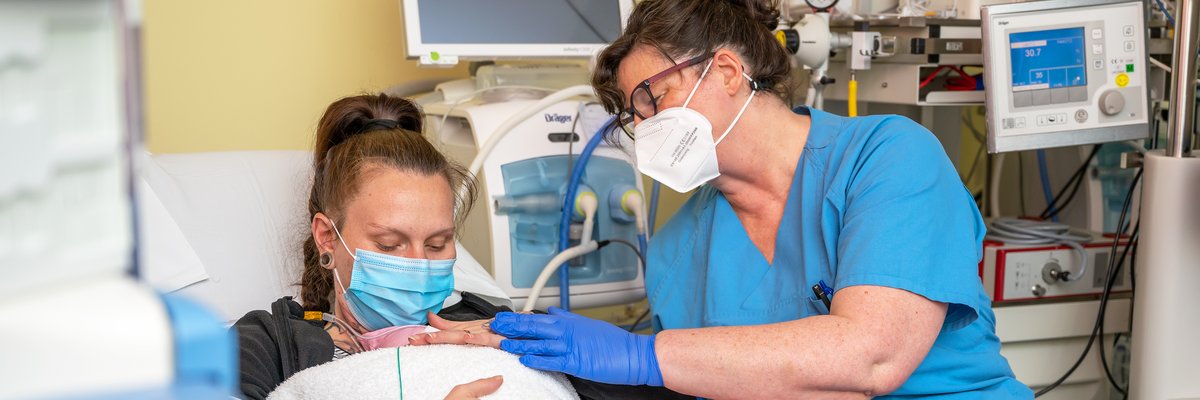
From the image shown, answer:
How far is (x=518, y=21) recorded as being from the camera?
227 cm

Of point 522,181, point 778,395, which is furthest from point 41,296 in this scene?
point 522,181

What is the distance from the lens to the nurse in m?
1.30

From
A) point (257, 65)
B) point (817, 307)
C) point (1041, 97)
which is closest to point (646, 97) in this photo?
point (817, 307)

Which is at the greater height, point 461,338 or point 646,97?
point 646,97

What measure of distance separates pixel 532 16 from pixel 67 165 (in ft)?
6.10

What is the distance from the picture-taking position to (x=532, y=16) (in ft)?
7.49

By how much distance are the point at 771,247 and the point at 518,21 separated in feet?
3.15

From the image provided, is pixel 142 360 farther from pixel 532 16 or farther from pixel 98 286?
pixel 532 16

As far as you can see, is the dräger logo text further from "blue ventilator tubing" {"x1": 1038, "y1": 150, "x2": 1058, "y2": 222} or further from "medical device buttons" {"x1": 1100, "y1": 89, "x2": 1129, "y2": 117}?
"blue ventilator tubing" {"x1": 1038, "y1": 150, "x2": 1058, "y2": 222}

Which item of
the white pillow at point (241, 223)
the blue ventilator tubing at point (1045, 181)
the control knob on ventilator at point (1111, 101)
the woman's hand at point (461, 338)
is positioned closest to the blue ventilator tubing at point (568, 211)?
the white pillow at point (241, 223)

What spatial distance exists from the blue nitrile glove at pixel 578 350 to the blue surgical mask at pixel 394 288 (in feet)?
0.44

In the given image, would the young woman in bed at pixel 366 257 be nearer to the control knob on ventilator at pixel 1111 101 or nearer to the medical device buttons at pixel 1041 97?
the medical device buttons at pixel 1041 97

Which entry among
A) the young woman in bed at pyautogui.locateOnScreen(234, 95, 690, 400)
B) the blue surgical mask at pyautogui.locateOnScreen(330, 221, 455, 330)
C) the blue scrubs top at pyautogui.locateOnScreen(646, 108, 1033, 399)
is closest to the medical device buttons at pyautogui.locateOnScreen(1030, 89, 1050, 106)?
the blue scrubs top at pyautogui.locateOnScreen(646, 108, 1033, 399)

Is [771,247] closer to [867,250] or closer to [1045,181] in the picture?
[867,250]
